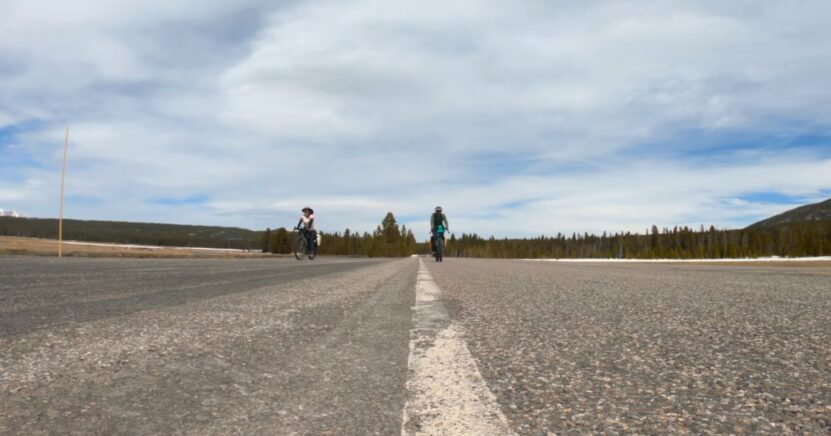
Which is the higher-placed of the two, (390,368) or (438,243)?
(438,243)

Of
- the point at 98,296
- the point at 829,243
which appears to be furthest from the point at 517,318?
the point at 829,243

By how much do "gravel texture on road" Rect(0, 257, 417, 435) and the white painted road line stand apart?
5cm

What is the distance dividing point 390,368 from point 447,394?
1.43 ft

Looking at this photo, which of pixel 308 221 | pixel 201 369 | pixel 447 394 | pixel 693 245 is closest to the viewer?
pixel 447 394

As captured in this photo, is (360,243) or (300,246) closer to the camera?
(300,246)

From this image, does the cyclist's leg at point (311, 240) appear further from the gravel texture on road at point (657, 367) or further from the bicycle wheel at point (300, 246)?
the gravel texture on road at point (657, 367)

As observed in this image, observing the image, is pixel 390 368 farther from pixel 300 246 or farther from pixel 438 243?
pixel 300 246

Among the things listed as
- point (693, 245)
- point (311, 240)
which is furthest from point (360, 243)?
point (311, 240)

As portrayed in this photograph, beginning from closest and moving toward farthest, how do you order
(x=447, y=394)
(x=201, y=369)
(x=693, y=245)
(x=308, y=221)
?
(x=447, y=394) → (x=201, y=369) → (x=308, y=221) → (x=693, y=245)

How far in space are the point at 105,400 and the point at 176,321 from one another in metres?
1.77

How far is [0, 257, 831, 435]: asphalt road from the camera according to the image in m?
1.39

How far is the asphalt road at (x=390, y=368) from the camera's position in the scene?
1.39 metres

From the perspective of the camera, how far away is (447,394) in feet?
5.33

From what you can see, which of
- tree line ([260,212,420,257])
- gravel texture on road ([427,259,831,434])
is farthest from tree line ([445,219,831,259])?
gravel texture on road ([427,259,831,434])
